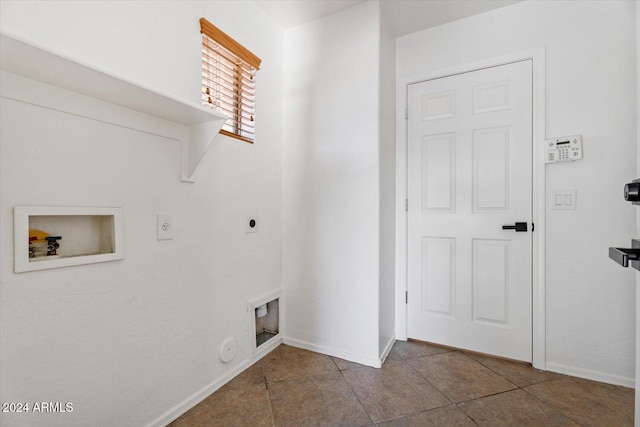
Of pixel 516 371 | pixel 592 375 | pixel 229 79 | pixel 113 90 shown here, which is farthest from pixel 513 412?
pixel 229 79

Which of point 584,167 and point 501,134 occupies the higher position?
point 501,134

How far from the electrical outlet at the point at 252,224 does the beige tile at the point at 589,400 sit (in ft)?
6.27

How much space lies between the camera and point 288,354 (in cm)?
207

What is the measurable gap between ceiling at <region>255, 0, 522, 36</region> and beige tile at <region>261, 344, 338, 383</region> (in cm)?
245

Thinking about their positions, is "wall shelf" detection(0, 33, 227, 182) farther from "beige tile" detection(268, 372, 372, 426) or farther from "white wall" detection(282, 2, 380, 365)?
"beige tile" detection(268, 372, 372, 426)

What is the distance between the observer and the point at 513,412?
147 centimetres

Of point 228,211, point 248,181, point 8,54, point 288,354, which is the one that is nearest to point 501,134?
point 248,181

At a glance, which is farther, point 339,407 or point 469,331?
point 469,331

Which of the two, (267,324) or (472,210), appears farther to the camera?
(267,324)

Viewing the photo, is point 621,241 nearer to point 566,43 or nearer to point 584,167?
point 584,167

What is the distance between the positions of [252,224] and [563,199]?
2.01 metres

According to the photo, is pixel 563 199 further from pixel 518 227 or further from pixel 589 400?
pixel 589 400

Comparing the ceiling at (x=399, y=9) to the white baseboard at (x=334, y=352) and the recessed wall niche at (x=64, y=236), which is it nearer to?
the recessed wall niche at (x=64, y=236)

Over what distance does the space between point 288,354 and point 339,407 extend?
650 millimetres
